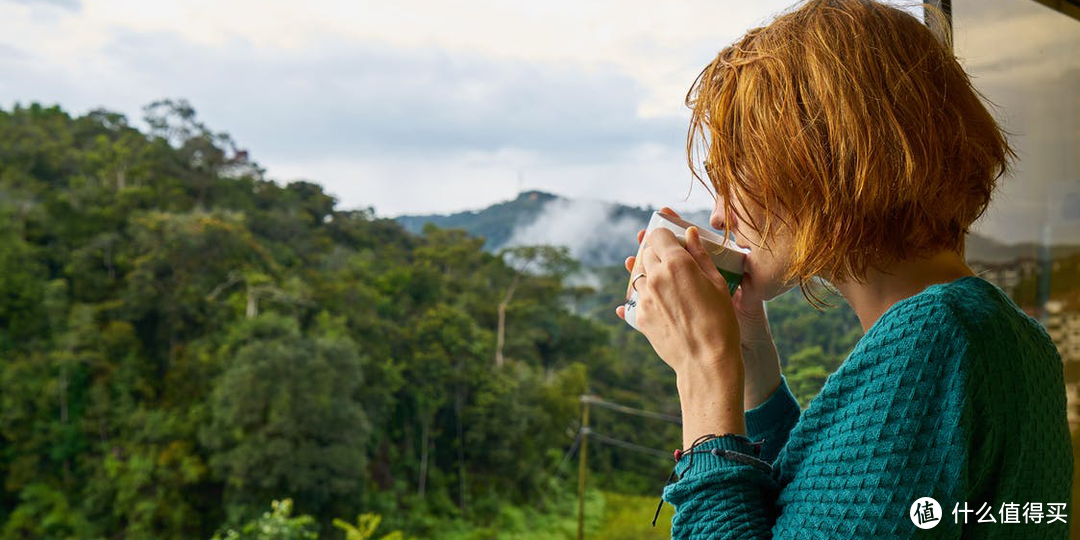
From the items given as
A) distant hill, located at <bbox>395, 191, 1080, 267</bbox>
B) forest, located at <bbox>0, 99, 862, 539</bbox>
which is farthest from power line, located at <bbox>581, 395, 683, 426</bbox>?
distant hill, located at <bbox>395, 191, 1080, 267</bbox>

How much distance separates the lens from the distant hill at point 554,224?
386 inches

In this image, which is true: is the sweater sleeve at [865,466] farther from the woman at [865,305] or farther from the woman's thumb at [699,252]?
the woman's thumb at [699,252]

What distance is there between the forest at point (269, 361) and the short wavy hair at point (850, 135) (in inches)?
310

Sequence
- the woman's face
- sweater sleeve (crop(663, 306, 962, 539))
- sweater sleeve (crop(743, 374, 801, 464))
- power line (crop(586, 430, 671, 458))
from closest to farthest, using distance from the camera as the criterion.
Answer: sweater sleeve (crop(663, 306, 962, 539)) < the woman's face < sweater sleeve (crop(743, 374, 801, 464)) < power line (crop(586, 430, 671, 458))

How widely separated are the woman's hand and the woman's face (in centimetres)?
3

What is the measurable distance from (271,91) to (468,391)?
5.54 meters

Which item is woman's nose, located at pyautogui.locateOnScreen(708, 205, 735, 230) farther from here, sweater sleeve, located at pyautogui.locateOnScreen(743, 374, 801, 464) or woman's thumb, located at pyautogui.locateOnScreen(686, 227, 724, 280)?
sweater sleeve, located at pyautogui.locateOnScreen(743, 374, 801, 464)

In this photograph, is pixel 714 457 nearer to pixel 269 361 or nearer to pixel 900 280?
pixel 900 280

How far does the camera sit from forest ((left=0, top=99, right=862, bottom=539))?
314 inches

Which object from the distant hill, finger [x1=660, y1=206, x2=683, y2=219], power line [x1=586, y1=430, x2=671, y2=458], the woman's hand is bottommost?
power line [x1=586, y1=430, x2=671, y2=458]

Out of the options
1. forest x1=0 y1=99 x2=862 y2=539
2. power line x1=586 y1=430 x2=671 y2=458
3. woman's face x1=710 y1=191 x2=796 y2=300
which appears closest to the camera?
woman's face x1=710 y1=191 x2=796 y2=300

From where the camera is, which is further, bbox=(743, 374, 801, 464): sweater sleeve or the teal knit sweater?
bbox=(743, 374, 801, 464): sweater sleeve

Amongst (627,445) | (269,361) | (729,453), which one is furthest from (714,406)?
(627,445)

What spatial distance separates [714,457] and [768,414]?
0.67 ft
